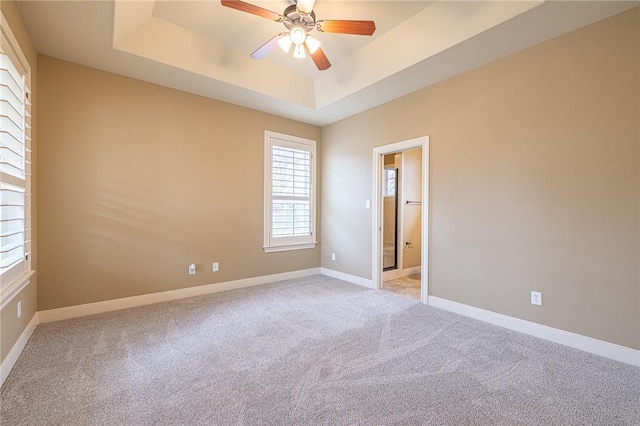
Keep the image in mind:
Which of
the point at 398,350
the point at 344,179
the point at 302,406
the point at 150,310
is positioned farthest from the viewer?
the point at 344,179

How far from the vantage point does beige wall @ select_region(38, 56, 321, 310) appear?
2.89 metres

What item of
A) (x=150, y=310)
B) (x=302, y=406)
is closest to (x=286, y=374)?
(x=302, y=406)

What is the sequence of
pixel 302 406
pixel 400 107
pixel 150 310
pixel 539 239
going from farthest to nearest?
1. pixel 400 107
2. pixel 150 310
3. pixel 539 239
4. pixel 302 406

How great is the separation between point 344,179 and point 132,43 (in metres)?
3.19

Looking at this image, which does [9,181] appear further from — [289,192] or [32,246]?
[289,192]

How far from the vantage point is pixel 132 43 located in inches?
108

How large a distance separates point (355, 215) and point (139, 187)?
301 cm

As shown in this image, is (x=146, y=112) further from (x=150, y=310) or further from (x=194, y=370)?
(x=194, y=370)

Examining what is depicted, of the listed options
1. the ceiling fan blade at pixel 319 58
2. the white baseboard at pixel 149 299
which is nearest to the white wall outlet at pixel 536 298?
the ceiling fan blade at pixel 319 58

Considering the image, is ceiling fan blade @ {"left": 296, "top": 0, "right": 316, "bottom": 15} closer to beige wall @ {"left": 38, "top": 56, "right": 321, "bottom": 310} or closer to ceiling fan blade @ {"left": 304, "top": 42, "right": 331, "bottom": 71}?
ceiling fan blade @ {"left": 304, "top": 42, "right": 331, "bottom": 71}

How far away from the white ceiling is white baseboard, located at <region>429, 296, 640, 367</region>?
2637mm

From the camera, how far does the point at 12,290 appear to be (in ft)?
6.48

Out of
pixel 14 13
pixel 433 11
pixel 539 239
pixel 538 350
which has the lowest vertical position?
pixel 538 350

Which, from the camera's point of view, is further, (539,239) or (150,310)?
(150,310)
